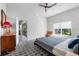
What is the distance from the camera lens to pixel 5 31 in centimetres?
192

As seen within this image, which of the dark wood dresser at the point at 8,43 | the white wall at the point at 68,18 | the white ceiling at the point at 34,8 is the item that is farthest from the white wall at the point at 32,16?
the dark wood dresser at the point at 8,43

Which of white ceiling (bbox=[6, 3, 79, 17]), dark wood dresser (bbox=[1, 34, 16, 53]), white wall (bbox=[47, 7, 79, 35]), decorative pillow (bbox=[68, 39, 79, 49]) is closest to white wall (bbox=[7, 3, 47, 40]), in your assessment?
white ceiling (bbox=[6, 3, 79, 17])

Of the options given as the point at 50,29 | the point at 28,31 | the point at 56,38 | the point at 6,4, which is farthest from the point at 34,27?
the point at 6,4

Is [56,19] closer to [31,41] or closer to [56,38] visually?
[56,38]

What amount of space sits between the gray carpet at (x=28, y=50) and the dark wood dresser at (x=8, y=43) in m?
0.09

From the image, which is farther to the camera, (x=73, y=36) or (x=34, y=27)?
(x=34, y=27)

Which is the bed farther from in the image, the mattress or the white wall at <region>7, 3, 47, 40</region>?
the white wall at <region>7, 3, 47, 40</region>

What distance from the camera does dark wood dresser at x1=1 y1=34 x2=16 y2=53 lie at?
1.93 meters

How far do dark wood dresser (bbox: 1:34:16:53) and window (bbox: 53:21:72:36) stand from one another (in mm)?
710

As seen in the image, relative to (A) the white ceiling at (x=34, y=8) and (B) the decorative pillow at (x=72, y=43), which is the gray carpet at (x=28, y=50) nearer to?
(B) the decorative pillow at (x=72, y=43)

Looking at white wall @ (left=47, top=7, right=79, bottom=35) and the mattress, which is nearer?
white wall @ (left=47, top=7, right=79, bottom=35)

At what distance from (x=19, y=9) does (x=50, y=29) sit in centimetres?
61


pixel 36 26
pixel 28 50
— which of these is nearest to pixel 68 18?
pixel 36 26

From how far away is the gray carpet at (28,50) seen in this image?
1.88m
